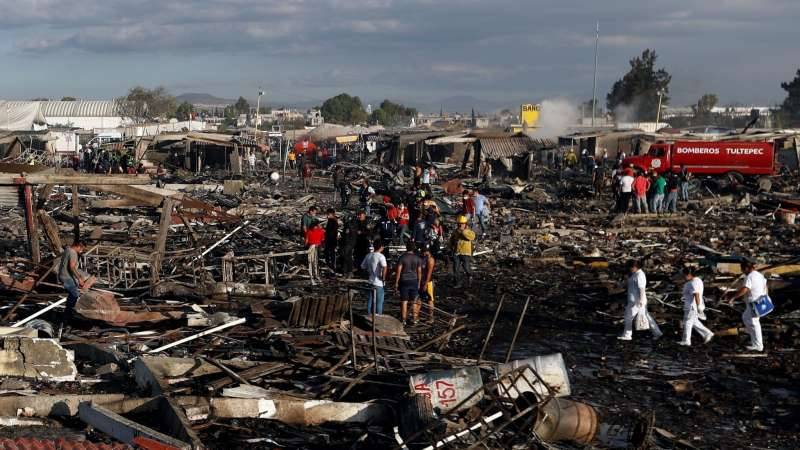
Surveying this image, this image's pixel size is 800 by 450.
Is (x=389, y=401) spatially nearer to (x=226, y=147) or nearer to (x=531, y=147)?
(x=531, y=147)

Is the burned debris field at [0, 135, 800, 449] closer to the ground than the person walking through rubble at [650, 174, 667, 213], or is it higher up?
closer to the ground

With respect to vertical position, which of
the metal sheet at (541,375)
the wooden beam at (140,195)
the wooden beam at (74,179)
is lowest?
the metal sheet at (541,375)

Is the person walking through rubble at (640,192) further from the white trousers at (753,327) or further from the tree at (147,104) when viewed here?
the tree at (147,104)

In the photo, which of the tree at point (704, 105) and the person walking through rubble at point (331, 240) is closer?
the person walking through rubble at point (331, 240)

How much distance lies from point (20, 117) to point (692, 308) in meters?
55.1

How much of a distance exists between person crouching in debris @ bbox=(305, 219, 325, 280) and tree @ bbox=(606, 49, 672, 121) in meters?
80.1

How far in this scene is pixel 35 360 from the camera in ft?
35.5

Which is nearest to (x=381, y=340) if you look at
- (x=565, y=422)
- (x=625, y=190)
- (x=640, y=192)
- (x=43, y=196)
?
(x=565, y=422)

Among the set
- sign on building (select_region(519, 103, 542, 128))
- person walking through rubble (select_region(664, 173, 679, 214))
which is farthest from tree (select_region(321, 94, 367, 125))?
person walking through rubble (select_region(664, 173, 679, 214))

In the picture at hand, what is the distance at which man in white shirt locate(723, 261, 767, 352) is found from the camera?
12.8 meters

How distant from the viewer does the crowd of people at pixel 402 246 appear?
14.1m

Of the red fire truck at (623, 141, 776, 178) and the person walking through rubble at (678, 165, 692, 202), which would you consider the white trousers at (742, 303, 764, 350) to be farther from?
the red fire truck at (623, 141, 776, 178)

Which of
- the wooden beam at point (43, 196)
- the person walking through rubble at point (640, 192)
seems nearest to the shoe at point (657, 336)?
the wooden beam at point (43, 196)

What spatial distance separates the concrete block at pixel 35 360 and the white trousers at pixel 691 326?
8114 millimetres
